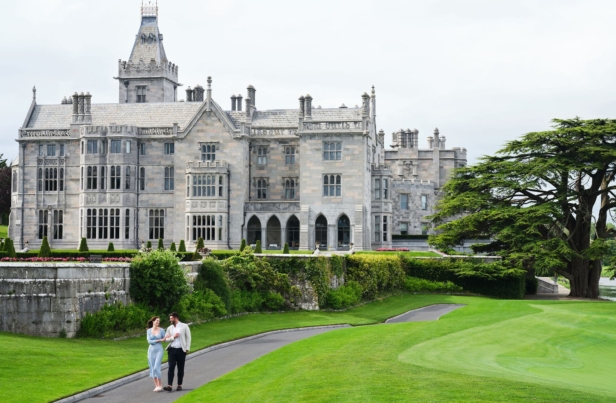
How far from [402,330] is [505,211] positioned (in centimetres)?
2762

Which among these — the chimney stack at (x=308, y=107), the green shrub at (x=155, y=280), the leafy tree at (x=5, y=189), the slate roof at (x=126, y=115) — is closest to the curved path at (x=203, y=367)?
the green shrub at (x=155, y=280)

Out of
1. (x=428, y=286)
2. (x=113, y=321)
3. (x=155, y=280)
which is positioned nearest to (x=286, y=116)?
(x=428, y=286)

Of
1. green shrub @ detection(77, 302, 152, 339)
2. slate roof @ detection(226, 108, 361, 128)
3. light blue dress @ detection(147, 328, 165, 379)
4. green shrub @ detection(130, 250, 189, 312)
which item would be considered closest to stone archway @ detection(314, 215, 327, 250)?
slate roof @ detection(226, 108, 361, 128)

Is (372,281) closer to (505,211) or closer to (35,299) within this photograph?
(505,211)

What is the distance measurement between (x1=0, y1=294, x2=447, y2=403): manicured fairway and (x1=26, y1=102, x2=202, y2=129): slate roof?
43.5 m

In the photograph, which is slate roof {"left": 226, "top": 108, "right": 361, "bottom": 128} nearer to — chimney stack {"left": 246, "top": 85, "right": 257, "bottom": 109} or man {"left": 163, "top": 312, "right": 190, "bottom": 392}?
chimney stack {"left": 246, "top": 85, "right": 257, "bottom": 109}

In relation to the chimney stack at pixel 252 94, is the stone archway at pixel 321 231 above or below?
below

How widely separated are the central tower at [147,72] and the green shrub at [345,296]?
47.6 metres

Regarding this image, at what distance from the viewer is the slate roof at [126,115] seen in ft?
260

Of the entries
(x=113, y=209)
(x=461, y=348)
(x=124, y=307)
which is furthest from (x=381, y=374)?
(x=113, y=209)

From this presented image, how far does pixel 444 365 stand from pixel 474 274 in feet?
119

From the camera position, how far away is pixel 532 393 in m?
18.1

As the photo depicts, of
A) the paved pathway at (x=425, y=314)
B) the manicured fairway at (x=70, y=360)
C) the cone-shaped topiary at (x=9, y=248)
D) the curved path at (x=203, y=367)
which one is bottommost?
the paved pathway at (x=425, y=314)

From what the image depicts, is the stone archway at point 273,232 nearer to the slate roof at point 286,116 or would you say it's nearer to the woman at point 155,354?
the slate roof at point 286,116
